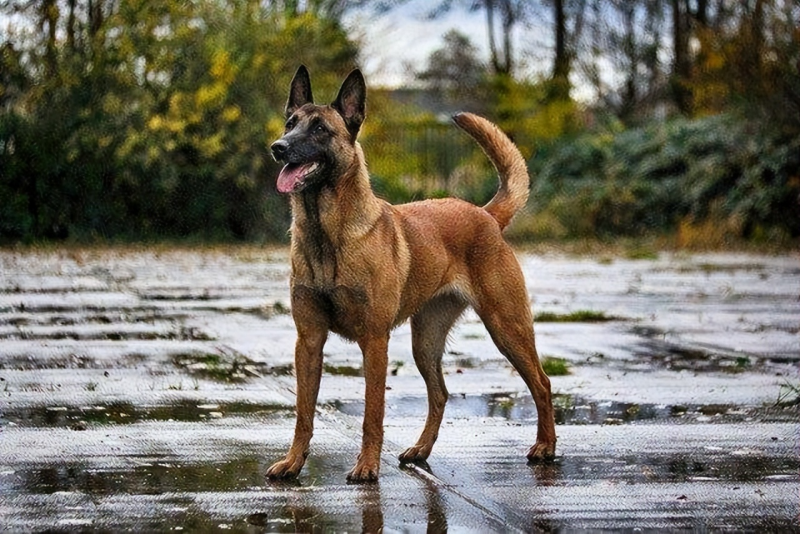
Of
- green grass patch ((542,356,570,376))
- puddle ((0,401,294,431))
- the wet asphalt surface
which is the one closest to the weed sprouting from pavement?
the wet asphalt surface

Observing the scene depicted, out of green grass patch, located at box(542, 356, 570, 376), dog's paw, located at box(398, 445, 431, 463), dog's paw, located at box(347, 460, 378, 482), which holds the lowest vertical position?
green grass patch, located at box(542, 356, 570, 376)

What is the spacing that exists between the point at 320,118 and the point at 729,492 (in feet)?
7.66

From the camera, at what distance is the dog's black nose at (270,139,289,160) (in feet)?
19.4

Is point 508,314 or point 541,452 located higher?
point 508,314

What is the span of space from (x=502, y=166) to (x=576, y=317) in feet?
19.7

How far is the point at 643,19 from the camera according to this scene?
116 feet

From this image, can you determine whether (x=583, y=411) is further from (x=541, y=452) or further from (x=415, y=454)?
(x=415, y=454)

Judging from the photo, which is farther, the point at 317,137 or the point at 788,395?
the point at 788,395

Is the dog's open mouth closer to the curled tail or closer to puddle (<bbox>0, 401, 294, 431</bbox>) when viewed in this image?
the curled tail

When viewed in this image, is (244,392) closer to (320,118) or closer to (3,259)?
(320,118)

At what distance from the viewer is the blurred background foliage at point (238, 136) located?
24.4 m

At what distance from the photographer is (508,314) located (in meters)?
6.75

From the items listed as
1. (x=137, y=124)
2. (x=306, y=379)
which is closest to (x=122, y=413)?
(x=306, y=379)

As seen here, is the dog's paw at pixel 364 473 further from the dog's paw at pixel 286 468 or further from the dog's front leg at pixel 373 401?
the dog's paw at pixel 286 468
